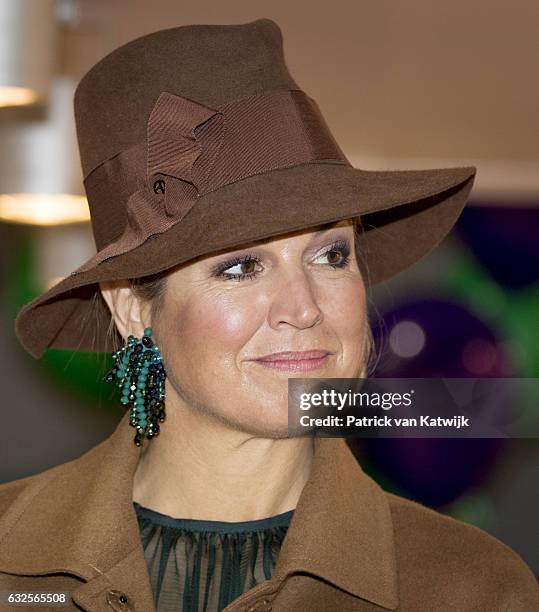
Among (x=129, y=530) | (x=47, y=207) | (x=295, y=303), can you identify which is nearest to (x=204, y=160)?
(x=295, y=303)

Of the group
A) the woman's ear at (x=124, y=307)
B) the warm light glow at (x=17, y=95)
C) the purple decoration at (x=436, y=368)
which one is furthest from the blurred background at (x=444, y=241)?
the woman's ear at (x=124, y=307)

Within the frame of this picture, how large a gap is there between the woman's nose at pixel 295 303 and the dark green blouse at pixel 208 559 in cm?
36

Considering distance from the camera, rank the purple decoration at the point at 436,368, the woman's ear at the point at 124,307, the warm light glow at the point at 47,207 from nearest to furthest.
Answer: the woman's ear at the point at 124,307
the warm light glow at the point at 47,207
the purple decoration at the point at 436,368

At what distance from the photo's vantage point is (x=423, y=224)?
1966 millimetres

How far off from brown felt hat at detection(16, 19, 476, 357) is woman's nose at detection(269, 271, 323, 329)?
0.11m

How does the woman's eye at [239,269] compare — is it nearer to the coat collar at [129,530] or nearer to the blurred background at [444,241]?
the coat collar at [129,530]

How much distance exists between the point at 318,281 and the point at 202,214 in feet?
0.65

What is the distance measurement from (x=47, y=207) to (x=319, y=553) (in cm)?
176

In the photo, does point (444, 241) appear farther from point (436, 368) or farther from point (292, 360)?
point (292, 360)

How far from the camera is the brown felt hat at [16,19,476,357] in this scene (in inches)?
61.8

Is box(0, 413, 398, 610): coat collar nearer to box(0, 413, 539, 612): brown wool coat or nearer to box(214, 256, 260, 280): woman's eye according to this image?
box(0, 413, 539, 612): brown wool coat

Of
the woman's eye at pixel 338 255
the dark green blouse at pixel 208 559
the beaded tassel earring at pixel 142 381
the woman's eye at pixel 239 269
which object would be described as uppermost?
the woman's eye at pixel 338 255

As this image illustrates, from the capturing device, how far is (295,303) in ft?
5.15

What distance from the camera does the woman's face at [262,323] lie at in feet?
5.20
